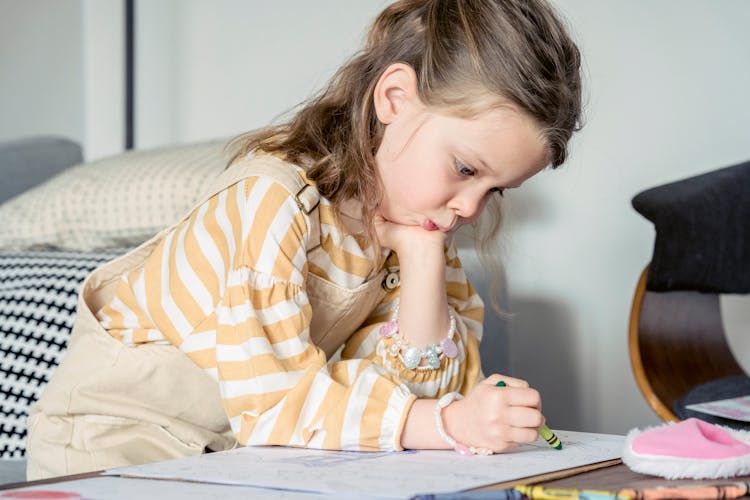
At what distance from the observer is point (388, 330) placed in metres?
1.03

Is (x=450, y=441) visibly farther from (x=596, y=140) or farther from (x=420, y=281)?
(x=596, y=140)

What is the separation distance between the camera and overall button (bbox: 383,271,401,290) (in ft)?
3.58

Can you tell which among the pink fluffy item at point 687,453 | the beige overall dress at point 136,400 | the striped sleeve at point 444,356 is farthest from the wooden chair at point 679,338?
the pink fluffy item at point 687,453

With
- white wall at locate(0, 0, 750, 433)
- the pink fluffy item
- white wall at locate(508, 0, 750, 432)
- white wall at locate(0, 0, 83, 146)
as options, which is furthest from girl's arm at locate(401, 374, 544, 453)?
white wall at locate(0, 0, 83, 146)

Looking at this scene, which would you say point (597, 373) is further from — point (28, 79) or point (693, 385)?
point (28, 79)

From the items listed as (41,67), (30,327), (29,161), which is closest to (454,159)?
(30,327)

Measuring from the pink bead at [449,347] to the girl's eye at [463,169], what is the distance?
0.67 ft

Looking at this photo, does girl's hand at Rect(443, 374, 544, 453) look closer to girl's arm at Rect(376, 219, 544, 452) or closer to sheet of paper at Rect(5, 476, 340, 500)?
girl's arm at Rect(376, 219, 544, 452)

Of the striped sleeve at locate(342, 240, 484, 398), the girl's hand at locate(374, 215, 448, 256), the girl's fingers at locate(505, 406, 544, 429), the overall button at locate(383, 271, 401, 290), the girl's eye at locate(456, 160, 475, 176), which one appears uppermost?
the girl's eye at locate(456, 160, 475, 176)

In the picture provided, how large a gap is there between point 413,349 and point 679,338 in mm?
584

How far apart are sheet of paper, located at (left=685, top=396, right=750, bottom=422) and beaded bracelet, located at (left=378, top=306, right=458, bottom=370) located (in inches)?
11.8

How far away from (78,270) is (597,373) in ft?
3.17

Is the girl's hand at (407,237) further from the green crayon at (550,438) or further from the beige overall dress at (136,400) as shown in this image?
the green crayon at (550,438)

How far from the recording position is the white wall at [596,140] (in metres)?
1.64
